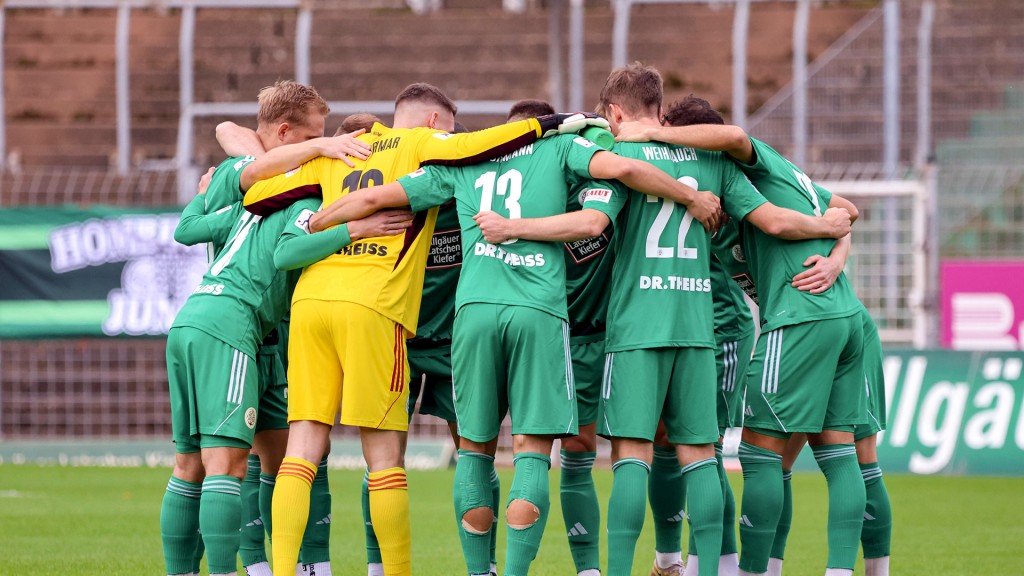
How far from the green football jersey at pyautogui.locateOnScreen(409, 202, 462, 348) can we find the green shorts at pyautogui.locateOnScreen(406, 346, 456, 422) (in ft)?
0.16

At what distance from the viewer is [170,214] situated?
15117 mm

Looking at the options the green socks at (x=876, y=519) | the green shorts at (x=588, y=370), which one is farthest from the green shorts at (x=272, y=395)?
the green socks at (x=876, y=519)

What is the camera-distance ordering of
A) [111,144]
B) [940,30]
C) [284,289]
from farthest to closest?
[111,144] < [940,30] < [284,289]

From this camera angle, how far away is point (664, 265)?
19.9ft

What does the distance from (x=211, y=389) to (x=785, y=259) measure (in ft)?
9.05

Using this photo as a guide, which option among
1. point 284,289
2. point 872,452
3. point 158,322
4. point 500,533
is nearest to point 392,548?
point 284,289

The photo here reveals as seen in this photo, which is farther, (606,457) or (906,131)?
(906,131)

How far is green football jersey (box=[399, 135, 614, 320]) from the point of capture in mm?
5961

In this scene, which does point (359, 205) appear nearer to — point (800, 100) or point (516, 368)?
point (516, 368)

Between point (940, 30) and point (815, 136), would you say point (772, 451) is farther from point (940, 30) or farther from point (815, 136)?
point (940, 30)

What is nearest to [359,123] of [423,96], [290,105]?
[290,105]

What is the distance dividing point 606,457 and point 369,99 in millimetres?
7315

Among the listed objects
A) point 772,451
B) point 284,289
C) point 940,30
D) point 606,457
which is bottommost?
point 606,457

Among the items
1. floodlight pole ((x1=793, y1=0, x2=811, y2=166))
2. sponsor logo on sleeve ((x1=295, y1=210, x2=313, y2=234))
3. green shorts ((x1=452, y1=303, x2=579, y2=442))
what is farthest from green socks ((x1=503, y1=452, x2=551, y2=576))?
floodlight pole ((x1=793, y1=0, x2=811, y2=166))
